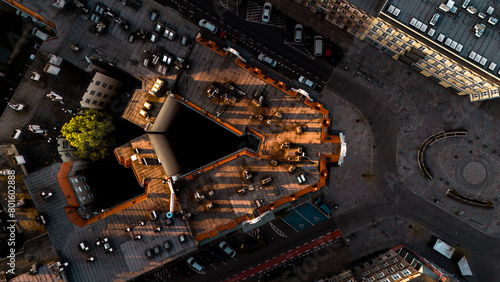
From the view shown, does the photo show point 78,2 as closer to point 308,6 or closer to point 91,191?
point 91,191

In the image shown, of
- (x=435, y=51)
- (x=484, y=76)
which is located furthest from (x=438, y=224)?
(x=435, y=51)

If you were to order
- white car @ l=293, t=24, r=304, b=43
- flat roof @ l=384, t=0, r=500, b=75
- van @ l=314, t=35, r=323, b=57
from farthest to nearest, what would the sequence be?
van @ l=314, t=35, r=323, b=57 → white car @ l=293, t=24, r=304, b=43 → flat roof @ l=384, t=0, r=500, b=75

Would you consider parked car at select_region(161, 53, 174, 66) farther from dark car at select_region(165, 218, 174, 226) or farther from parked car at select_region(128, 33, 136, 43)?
dark car at select_region(165, 218, 174, 226)

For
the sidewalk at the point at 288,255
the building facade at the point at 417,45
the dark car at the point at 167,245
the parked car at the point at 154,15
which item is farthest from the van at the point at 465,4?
the dark car at the point at 167,245

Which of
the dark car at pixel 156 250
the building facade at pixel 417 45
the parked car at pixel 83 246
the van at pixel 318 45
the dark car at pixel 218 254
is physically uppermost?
the building facade at pixel 417 45

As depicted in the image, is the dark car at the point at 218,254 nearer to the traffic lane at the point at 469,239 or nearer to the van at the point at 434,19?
the traffic lane at the point at 469,239

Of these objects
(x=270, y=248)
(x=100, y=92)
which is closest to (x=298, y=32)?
(x=100, y=92)

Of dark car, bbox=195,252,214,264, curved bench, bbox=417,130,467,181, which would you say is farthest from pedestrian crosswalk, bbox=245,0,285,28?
dark car, bbox=195,252,214,264
